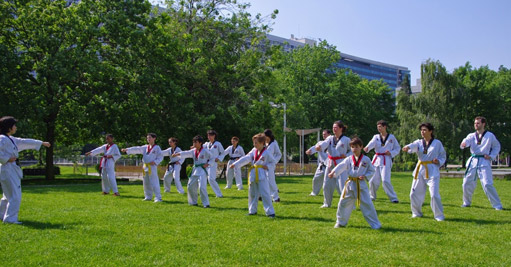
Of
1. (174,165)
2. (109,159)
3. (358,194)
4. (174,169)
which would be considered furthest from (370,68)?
(358,194)

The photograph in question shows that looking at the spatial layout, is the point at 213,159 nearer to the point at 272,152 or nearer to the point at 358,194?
the point at 272,152

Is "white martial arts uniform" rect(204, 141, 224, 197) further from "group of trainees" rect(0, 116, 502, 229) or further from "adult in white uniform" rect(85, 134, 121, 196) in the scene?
"adult in white uniform" rect(85, 134, 121, 196)

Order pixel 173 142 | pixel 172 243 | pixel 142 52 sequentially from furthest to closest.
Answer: pixel 142 52 < pixel 173 142 < pixel 172 243

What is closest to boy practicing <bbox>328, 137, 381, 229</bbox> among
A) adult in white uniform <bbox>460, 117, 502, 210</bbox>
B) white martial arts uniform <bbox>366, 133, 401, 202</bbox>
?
white martial arts uniform <bbox>366, 133, 401, 202</bbox>

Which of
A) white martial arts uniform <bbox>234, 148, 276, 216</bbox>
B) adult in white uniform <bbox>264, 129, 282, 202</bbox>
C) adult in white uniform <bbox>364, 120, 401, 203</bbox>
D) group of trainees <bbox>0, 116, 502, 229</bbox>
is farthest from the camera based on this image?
adult in white uniform <bbox>364, 120, 401, 203</bbox>

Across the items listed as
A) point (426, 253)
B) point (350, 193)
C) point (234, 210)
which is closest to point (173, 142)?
point (234, 210)

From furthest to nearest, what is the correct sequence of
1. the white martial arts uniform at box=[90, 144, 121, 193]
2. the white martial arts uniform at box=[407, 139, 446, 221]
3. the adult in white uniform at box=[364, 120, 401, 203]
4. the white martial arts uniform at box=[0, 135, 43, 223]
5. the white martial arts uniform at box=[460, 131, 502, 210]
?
the white martial arts uniform at box=[90, 144, 121, 193], the adult in white uniform at box=[364, 120, 401, 203], the white martial arts uniform at box=[460, 131, 502, 210], the white martial arts uniform at box=[407, 139, 446, 221], the white martial arts uniform at box=[0, 135, 43, 223]

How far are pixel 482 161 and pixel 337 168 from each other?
16.8 ft

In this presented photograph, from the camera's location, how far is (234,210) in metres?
11.1

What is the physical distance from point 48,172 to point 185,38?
11461 mm

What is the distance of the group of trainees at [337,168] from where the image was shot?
870 centimetres

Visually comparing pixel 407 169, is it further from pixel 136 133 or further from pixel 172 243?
pixel 172 243

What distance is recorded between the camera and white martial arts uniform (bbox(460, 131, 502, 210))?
11.5m

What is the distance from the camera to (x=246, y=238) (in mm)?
7477
